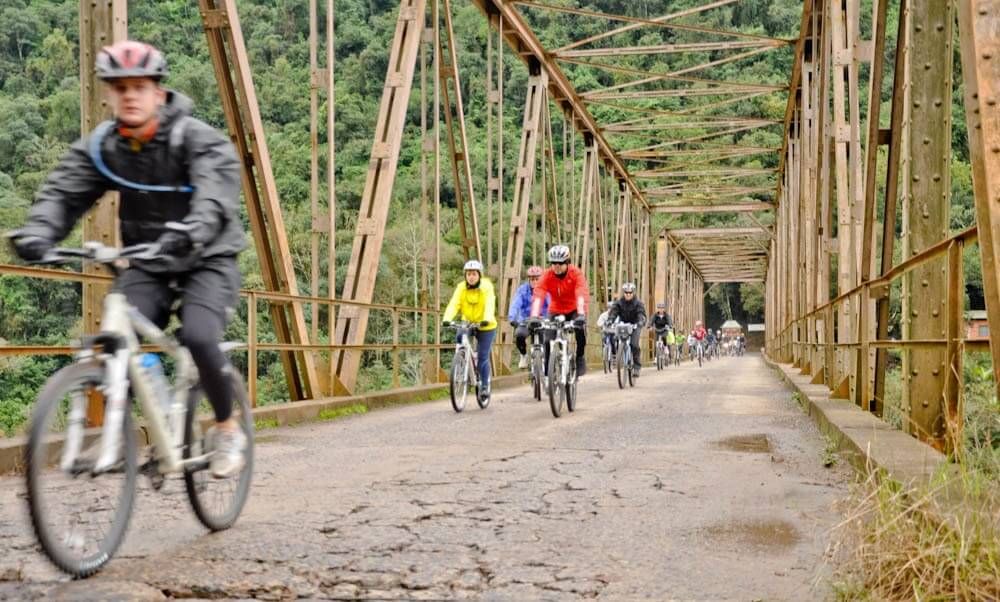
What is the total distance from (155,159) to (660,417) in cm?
623

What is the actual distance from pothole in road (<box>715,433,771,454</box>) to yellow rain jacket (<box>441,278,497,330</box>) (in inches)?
130

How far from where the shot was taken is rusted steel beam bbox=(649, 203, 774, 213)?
131 ft

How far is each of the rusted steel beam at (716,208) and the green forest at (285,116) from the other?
13.5ft

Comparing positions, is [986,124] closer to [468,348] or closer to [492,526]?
[492,526]

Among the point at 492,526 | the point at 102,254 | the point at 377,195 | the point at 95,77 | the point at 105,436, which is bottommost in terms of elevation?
the point at 492,526

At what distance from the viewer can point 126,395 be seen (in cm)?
323

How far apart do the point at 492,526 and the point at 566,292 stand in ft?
22.9

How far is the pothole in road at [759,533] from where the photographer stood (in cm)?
363

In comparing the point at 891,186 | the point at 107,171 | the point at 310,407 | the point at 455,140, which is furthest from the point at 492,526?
the point at 455,140

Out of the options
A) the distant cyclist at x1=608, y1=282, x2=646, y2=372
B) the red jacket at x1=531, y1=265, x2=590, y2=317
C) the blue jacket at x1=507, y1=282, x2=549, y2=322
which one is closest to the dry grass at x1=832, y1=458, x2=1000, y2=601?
the red jacket at x1=531, y1=265, x2=590, y2=317

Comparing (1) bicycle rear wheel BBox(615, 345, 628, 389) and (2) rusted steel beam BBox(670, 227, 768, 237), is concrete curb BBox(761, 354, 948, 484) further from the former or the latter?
(2) rusted steel beam BBox(670, 227, 768, 237)

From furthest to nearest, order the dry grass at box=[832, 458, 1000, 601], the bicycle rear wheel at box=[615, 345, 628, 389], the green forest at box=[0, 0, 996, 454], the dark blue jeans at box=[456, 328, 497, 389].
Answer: the green forest at box=[0, 0, 996, 454]
the bicycle rear wheel at box=[615, 345, 628, 389]
the dark blue jeans at box=[456, 328, 497, 389]
the dry grass at box=[832, 458, 1000, 601]

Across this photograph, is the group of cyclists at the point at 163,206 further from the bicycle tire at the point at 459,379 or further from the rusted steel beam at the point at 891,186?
the bicycle tire at the point at 459,379

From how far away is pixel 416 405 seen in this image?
11211 mm
